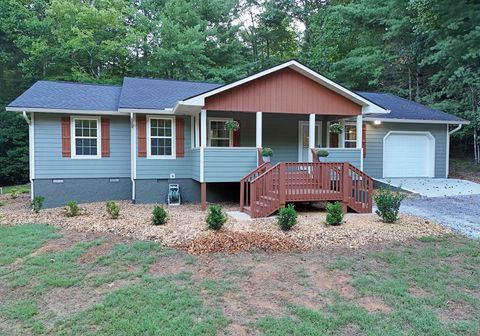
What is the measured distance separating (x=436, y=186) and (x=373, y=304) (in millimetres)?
9579

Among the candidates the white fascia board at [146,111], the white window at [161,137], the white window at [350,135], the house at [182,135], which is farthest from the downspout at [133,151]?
the white window at [350,135]

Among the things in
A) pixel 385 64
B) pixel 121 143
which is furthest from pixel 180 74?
pixel 385 64

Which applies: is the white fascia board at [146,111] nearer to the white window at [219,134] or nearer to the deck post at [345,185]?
the white window at [219,134]

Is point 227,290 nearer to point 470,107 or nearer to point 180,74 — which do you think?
point 470,107

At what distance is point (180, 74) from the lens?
19828 mm

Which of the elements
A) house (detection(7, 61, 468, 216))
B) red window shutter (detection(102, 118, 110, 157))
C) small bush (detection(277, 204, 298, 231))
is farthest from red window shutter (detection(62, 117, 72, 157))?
small bush (detection(277, 204, 298, 231))

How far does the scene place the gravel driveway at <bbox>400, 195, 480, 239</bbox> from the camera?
6.91 metres

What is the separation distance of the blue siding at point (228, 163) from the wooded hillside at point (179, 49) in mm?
9988

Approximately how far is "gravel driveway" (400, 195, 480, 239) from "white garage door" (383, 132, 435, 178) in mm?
3345

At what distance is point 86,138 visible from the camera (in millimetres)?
10695

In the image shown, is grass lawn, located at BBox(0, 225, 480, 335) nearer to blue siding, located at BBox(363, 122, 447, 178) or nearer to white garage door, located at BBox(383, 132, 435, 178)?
blue siding, located at BBox(363, 122, 447, 178)

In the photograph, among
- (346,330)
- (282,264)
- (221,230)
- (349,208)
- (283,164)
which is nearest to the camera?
(346,330)

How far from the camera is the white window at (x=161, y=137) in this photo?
10.6 metres

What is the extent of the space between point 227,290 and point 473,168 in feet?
50.9
